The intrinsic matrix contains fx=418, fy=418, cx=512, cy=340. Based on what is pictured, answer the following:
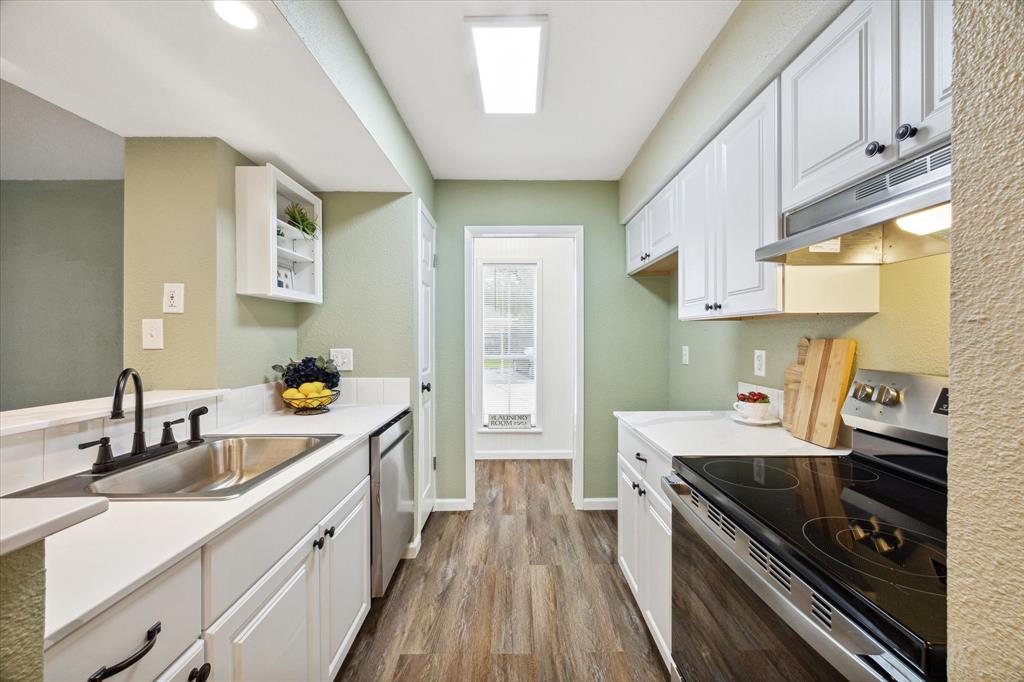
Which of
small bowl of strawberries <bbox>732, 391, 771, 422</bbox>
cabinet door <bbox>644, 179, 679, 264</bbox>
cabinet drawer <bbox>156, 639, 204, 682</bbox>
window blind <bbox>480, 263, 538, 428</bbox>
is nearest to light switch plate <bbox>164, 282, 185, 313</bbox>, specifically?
cabinet drawer <bbox>156, 639, 204, 682</bbox>

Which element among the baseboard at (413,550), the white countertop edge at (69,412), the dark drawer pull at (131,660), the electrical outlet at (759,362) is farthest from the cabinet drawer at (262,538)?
the electrical outlet at (759,362)

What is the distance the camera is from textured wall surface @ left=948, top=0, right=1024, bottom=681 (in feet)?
1.11

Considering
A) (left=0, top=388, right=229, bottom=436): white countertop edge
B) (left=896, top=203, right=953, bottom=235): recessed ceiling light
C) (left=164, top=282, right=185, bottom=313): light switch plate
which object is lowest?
(left=0, top=388, right=229, bottom=436): white countertop edge

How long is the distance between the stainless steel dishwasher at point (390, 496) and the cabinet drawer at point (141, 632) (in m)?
1.04

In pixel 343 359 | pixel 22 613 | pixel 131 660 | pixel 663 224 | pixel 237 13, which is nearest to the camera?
pixel 22 613

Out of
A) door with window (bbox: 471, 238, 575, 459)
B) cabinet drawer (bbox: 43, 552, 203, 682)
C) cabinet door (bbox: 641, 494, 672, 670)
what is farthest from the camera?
door with window (bbox: 471, 238, 575, 459)

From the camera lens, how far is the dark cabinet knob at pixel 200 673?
840mm

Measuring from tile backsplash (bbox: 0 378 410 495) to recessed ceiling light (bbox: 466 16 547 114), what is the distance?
1799 mm

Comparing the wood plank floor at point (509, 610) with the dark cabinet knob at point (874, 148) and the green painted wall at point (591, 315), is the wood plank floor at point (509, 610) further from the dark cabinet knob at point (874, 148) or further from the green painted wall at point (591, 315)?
the dark cabinet knob at point (874, 148)

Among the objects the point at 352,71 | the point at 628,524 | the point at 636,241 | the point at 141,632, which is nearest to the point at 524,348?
the point at 636,241

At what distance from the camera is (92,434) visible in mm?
1254

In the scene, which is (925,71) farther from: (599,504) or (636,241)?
(599,504)

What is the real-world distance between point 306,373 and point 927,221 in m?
2.37

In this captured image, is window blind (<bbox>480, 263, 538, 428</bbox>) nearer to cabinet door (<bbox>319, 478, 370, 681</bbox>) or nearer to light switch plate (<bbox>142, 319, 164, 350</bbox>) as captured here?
cabinet door (<bbox>319, 478, 370, 681</bbox>)
